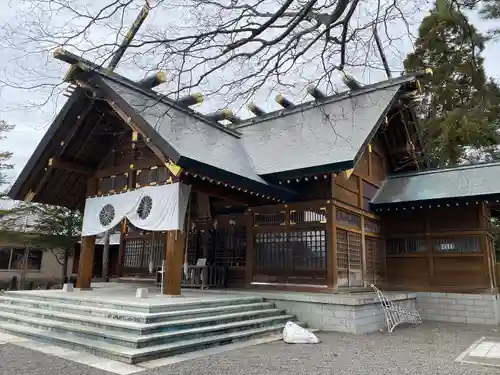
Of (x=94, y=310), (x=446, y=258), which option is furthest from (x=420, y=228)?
(x=94, y=310)

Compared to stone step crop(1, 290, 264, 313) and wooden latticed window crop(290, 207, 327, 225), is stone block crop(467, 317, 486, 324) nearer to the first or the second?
wooden latticed window crop(290, 207, 327, 225)

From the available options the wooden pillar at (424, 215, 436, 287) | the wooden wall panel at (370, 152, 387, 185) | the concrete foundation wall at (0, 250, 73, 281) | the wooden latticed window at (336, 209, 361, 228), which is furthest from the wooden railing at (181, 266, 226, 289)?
the concrete foundation wall at (0, 250, 73, 281)

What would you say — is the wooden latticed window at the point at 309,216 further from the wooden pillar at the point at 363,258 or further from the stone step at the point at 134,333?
the stone step at the point at 134,333

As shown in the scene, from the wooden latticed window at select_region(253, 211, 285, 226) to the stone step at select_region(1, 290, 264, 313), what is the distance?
215cm

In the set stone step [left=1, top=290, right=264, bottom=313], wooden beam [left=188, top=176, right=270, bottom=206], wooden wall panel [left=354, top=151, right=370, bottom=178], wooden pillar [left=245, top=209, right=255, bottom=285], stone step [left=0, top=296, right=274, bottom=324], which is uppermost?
wooden wall panel [left=354, top=151, right=370, bottom=178]

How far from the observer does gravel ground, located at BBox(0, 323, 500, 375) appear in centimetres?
463

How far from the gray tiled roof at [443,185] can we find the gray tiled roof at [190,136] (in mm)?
4307

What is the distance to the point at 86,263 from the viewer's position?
32.8ft

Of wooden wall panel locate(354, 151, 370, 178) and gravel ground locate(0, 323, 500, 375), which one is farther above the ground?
wooden wall panel locate(354, 151, 370, 178)

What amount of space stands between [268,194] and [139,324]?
4.32 m

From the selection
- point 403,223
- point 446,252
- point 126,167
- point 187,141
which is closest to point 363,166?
point 403,223

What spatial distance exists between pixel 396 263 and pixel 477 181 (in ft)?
10.1

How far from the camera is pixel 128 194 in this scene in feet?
29.9

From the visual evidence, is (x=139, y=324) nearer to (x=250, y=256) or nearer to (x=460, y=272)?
(x=250, y=256)
